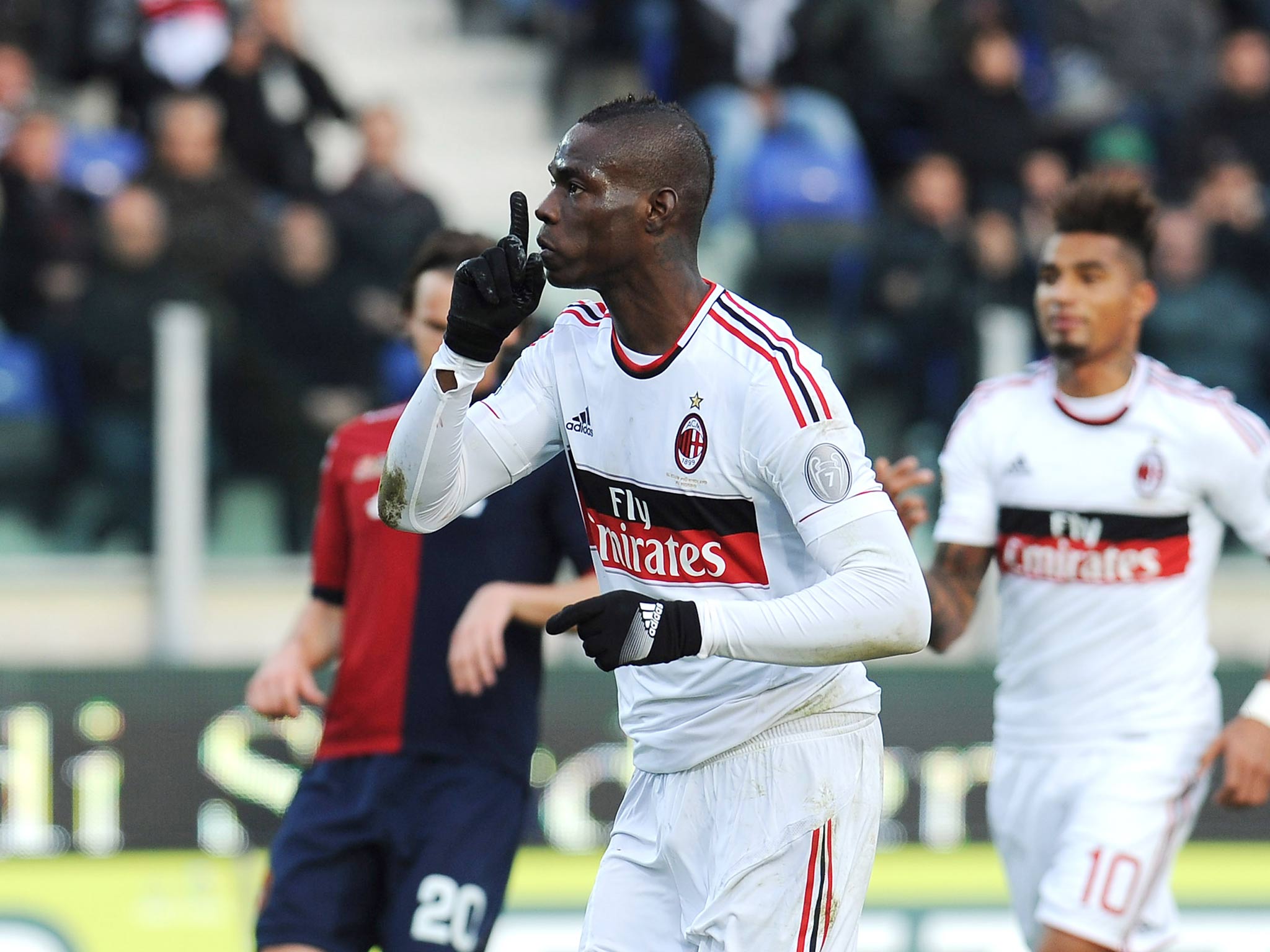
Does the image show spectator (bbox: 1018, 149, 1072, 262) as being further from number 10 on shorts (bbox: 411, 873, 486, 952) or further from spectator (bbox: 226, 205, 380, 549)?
number 10 on shorts (bbox: 411, 873, 486, 952)

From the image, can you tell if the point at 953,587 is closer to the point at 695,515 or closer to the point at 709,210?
the point at 695,515

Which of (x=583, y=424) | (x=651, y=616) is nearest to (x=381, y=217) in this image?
(x=583, y=424)

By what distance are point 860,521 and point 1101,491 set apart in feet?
6.81

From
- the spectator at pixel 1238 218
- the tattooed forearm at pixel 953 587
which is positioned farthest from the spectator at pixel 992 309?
the tattooed forearm at pixel 953 587

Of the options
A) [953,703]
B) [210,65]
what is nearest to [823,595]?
[953,703]

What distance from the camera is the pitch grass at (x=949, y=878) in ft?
25.4

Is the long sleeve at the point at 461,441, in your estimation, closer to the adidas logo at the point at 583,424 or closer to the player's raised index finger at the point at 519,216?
the adidas logo at the point at 583,424

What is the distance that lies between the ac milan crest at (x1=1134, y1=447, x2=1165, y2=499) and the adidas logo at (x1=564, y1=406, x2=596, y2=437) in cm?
211

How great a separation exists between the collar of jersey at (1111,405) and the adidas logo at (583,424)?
2.08 m

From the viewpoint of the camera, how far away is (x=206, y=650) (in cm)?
815

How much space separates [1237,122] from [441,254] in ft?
25.7

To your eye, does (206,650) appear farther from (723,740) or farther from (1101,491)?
(723,740)

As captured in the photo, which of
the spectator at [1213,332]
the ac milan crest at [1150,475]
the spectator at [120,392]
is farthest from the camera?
the spectator at [1213,332]

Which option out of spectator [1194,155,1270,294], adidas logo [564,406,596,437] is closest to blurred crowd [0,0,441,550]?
adidas logo [564,406,596,437]
